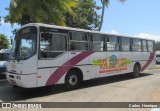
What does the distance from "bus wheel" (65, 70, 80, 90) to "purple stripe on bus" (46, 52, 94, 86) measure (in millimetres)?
375

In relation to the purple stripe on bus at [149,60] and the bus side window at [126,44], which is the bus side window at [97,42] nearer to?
the bus side window at [126,44]

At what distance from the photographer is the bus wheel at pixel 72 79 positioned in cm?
1160

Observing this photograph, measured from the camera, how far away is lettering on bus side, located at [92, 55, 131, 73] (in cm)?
1355

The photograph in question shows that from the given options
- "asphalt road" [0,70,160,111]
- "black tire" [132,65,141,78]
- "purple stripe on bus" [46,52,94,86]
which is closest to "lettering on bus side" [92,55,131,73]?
"purple stripe on bus" [46,52,94,86]

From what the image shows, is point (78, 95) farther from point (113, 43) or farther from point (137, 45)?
point (137, 45)

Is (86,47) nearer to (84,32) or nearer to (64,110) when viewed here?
(84,32)

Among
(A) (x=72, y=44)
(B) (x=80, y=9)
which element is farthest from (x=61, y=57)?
(B) (x=80, y=9)

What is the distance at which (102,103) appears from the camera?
8.90 meters

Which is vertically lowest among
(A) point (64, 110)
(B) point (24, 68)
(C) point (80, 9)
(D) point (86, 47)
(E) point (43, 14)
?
(A) point (64, 110)

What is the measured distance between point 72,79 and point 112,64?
3471 millimetres

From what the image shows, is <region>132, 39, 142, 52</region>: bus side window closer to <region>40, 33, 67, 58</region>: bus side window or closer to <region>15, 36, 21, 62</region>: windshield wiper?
<region>40, 33, 67, 58</region>: bus side window

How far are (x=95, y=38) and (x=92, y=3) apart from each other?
20.5 m

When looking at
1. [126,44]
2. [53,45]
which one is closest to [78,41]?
[53,45]

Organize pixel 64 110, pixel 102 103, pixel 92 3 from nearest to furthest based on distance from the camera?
pixel 64 110, pixel 102 103, pixel 92 3
